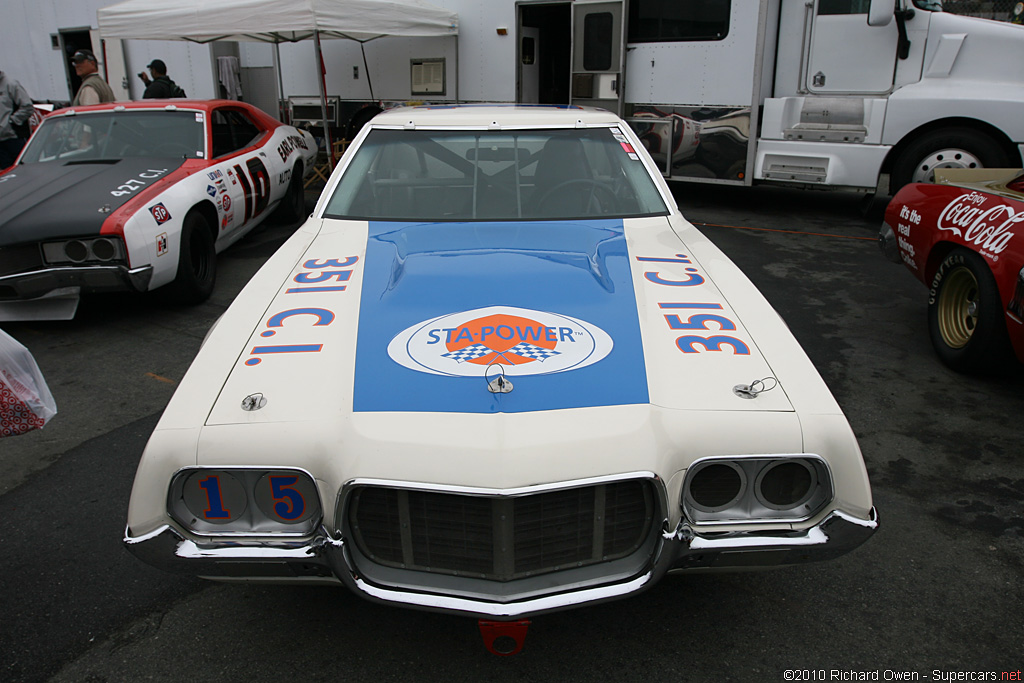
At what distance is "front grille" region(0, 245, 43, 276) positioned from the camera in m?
4.70

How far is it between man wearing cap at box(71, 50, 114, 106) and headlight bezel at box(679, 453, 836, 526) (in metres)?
7.81

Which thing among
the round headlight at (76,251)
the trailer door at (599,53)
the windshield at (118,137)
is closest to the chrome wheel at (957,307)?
the trailer door at (599,53)

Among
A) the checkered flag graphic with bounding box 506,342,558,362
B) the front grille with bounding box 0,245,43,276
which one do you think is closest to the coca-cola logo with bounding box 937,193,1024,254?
the checkered flag graphic with bounding box 506,342,558,362

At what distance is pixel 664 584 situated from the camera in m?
2.50

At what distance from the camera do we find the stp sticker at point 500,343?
2.08 m

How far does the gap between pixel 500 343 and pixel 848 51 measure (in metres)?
7.00

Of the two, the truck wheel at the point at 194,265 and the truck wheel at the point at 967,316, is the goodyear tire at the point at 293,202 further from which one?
the truck wheel at the point at 967,316

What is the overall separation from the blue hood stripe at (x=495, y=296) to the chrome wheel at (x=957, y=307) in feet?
7.94

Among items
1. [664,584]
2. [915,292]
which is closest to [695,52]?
[915,292]

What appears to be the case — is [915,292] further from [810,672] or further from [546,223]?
[810,672]

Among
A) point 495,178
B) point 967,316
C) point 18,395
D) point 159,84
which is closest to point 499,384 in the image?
point 18,395

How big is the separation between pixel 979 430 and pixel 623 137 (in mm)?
2304

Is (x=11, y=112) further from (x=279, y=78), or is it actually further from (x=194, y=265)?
(x=194, y=265)

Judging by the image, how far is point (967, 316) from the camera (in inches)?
171
